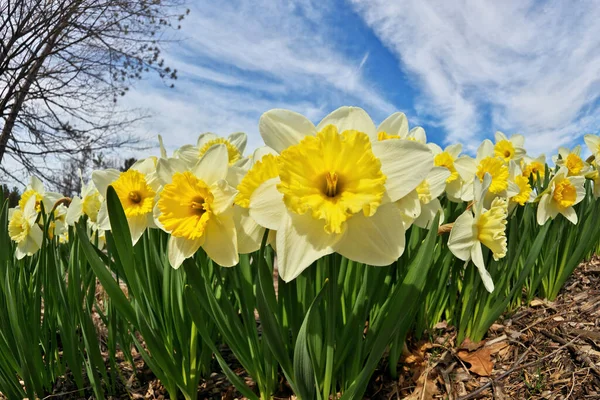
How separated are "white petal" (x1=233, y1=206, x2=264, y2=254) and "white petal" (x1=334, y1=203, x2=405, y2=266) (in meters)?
0.25

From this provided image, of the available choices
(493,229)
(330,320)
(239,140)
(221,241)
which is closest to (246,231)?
(221,241)

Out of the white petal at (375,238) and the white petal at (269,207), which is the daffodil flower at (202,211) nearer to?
the white petal at (269,207)

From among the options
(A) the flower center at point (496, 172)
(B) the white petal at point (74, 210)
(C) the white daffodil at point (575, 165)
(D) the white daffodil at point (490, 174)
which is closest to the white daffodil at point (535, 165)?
(C) the white daffodil at point (575, 165)

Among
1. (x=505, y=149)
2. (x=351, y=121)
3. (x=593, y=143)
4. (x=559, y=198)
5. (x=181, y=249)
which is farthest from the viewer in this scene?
(x=505, y=149)

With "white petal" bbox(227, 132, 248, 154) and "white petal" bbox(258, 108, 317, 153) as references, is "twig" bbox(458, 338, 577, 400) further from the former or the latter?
"white petal" bbox(227, 132, 248, 154)

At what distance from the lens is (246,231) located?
1088 millimetres

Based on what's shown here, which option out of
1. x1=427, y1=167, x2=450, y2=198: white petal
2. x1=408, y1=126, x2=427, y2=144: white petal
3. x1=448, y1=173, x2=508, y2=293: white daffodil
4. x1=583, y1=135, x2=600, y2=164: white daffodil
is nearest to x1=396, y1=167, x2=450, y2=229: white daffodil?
x1=427, y1=167, x2=450, y2=198: white petal

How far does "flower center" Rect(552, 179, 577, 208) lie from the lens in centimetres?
212

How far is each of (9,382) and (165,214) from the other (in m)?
1.30

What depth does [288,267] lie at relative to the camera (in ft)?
3.11

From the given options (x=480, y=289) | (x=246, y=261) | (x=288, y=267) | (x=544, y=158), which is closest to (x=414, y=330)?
(x=480, y=289)

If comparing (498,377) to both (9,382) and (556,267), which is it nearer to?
(556,267)

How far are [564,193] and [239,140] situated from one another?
68.3 inches

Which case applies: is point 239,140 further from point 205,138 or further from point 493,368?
point 493,368
